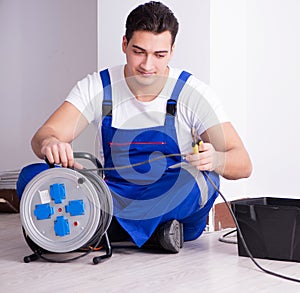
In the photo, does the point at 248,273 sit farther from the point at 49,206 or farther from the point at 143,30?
the point at 143,30

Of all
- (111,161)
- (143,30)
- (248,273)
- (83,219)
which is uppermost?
(143,30)

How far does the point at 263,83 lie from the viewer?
292 cm

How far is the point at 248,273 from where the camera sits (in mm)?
1955

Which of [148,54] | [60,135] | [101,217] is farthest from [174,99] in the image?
[101,217]

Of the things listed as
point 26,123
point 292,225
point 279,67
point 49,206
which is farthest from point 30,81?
point 292,225

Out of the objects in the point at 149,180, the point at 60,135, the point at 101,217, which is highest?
the point at 60,135

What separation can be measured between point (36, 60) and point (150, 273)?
216 centimetres

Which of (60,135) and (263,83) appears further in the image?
(263,83)

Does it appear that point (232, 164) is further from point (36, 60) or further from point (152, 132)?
point (36, 60)

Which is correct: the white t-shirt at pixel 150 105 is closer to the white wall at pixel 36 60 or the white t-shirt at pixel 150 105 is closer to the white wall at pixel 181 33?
the white wall at pixel 181 33

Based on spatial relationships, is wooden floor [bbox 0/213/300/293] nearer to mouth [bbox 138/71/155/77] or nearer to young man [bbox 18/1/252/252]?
young man [bbox 18/1/252/252]

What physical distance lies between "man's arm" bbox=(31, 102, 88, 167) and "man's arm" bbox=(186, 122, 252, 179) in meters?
0.43

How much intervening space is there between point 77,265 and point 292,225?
701 mm

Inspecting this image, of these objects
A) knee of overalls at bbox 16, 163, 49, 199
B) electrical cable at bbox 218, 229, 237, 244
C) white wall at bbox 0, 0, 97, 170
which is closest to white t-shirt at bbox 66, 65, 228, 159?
knee of overalls at bbox 16, 163, 49, 199
